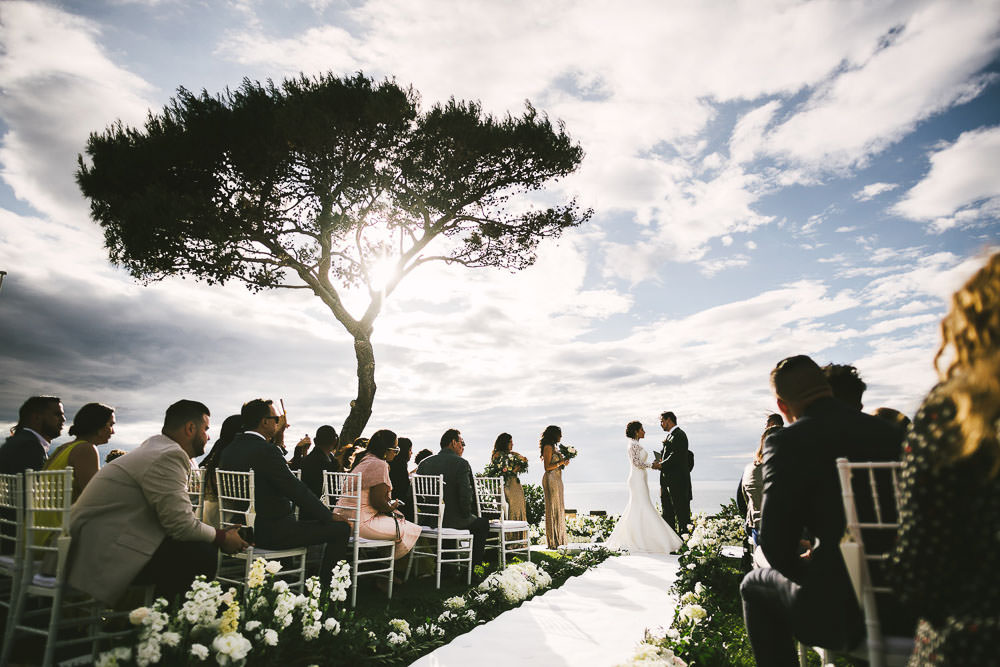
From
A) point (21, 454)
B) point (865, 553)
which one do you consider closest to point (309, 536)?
point (21, 454)

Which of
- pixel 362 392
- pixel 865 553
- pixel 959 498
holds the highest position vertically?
Result: pixel 362 392

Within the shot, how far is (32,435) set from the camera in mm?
3912

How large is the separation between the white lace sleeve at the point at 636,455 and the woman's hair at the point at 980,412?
8.33 meters

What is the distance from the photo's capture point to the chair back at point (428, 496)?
595 cm

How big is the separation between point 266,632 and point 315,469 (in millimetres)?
3445

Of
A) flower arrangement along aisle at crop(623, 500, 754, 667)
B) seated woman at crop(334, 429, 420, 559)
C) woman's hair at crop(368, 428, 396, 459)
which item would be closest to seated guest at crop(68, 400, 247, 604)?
seated woman at crop(334, 429, 420, 559)

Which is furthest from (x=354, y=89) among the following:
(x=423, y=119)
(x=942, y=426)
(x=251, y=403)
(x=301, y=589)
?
(x=942, y=426)

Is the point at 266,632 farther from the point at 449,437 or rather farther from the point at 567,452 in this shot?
the point at 567,452

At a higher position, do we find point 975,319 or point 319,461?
point 975,319

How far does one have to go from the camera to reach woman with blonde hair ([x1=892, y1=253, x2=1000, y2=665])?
115 centimetres

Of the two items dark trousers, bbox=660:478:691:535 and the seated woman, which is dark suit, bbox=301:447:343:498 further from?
dark trousers, bbox=660:478:691:535

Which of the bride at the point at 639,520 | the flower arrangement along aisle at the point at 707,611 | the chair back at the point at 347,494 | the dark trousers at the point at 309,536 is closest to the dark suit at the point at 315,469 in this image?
the chair back at the point at 347,494

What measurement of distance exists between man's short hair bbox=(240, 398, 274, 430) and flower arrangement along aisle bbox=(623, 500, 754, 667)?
3.25 meters

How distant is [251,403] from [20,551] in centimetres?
171
